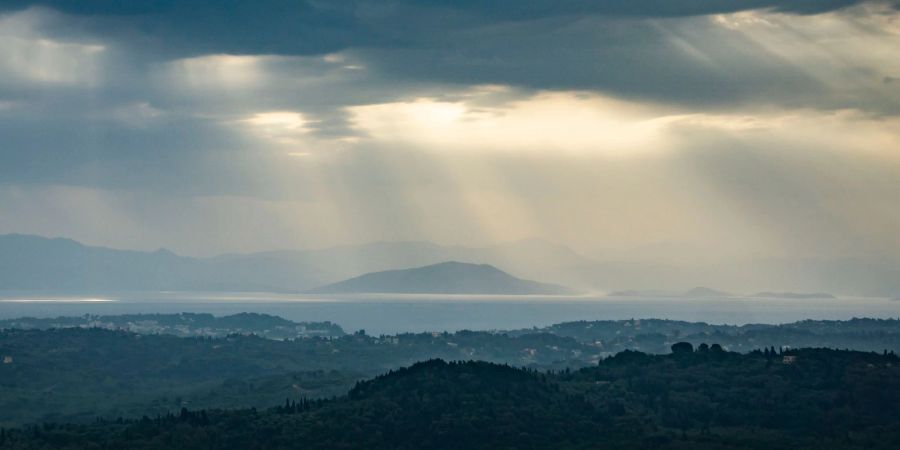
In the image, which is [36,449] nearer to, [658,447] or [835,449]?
[658,447]

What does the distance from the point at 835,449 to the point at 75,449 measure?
127 m

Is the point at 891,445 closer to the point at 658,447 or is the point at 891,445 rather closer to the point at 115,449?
the point at 658,447

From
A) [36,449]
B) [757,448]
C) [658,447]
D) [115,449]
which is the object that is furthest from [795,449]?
[36,449]

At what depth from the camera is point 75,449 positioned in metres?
199

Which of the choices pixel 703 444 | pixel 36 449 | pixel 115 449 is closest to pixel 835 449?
pixel 703 444

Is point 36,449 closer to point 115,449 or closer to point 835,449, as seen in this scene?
point 115,449

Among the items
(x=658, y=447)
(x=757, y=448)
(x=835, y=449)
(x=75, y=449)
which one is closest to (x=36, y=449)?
(x=75, y=449)

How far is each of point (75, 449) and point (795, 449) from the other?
395 ft

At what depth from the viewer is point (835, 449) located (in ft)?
655

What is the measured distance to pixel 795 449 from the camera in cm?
19938

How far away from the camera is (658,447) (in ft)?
655

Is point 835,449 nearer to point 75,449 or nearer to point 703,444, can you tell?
point 703,444

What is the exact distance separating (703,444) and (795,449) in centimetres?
1534

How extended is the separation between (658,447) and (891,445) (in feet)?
127
